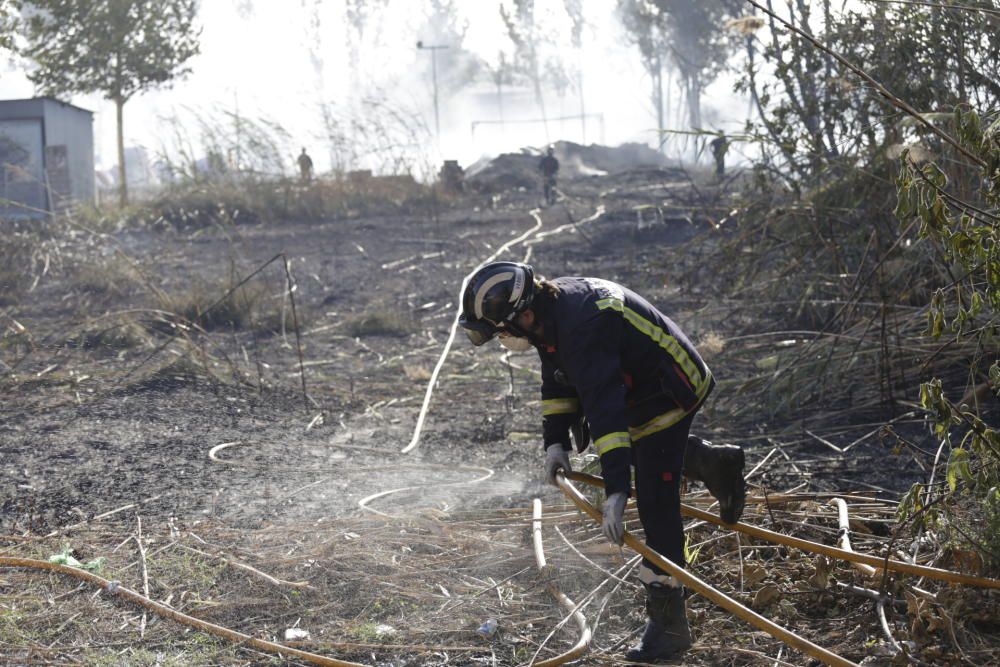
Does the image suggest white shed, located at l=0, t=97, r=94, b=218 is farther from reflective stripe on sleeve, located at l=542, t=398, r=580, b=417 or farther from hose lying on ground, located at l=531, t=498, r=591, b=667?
reflective stripe on sleeve, located at l=542, t=398, r=580, b=417

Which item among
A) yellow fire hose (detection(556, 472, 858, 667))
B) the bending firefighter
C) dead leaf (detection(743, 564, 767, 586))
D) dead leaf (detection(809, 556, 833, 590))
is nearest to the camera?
yellow fire hose (detection(556, 472, 858, 667))

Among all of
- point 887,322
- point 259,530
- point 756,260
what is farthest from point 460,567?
point 756,260

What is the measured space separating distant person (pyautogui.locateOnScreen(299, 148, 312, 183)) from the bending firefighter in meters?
17.7

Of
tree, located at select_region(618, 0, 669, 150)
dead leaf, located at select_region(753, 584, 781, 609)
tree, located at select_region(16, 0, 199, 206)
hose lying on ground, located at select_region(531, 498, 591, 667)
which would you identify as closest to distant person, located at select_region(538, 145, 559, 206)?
tree, located at select_region(16, 0, 199, 206)

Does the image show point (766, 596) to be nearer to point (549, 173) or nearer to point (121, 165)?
point (549, 173)

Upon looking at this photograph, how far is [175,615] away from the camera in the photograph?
160 inches

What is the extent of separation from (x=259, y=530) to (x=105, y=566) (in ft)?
2.62

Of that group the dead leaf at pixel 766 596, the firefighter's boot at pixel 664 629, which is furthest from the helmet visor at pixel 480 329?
the dead leaf at pixel 766 596

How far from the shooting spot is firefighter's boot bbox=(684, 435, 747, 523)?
147 inches

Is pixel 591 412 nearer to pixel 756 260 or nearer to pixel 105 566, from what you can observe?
pixel 105 566

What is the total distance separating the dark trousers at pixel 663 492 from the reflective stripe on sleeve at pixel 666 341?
145mm

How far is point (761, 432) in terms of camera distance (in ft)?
22.3

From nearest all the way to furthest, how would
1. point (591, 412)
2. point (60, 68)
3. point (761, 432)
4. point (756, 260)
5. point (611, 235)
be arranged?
point (591, 412) < point (761, 432) < point (756, 260) < point (611, 235) < point (60, 68)

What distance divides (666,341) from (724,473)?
556 mm
